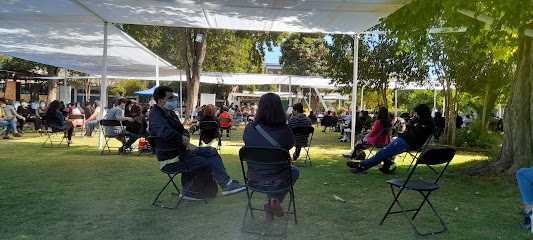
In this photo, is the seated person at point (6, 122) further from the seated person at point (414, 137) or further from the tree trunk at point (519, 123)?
the tree trunk at point (519, 123)

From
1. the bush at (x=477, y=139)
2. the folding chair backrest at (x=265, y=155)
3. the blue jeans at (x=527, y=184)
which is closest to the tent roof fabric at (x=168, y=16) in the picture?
the blue jeans at (x=527, y=184)

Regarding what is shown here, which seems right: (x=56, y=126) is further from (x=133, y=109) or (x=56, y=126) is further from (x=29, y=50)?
(x=29, y=50)

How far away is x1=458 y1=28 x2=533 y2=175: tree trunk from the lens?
697 centimetres

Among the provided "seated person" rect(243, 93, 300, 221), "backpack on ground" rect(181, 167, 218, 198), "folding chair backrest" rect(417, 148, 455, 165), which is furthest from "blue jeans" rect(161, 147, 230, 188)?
"folding chair backrest" rect(417, 148, 455, 165)

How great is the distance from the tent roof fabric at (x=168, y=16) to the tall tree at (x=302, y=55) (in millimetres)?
33393

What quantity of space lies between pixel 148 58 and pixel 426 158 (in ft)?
40.8

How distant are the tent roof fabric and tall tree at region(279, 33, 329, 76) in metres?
33.4

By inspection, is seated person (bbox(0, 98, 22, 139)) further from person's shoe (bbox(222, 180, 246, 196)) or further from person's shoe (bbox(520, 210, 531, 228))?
person's shoe (bbox(520, 210, 531, 228))

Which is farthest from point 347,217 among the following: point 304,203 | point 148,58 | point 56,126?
point 148,58

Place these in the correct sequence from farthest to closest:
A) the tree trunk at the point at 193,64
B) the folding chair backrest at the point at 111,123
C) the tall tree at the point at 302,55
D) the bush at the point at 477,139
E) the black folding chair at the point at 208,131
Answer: the tall tree at the point at 302,55 → the tree trunk at the point at 193,64 → the bush at the point at 477,139 → the black folding chair at the point at 208,131 → the folding chair backrest at the point at 111,123

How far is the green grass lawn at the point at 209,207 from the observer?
151 inches

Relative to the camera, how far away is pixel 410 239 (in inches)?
147

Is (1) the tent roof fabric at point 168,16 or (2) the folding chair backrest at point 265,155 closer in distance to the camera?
(2) the folding chair backrest at point 265,155

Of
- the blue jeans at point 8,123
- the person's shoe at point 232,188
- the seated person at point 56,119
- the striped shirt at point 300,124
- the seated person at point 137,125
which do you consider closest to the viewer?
the person's shoe at point 232,188
